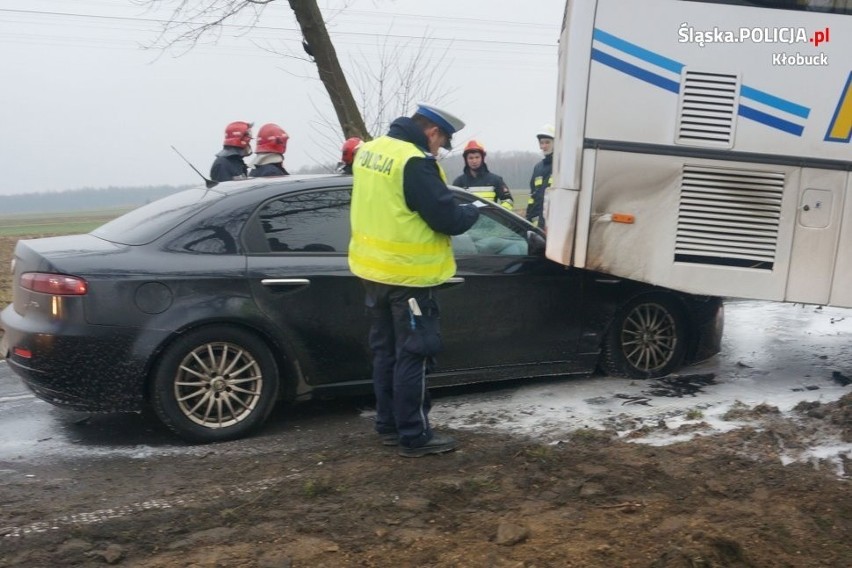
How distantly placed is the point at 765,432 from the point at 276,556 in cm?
286

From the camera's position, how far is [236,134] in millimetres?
8289

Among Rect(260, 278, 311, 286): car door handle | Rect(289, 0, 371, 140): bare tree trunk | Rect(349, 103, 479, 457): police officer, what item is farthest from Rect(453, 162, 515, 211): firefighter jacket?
Rect(349, 103, 479, 457): police officer

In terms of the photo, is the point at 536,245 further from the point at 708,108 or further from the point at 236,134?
the point at 236,134

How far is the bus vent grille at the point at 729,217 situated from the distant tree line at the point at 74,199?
66582 millimetres

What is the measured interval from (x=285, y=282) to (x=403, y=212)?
98cm

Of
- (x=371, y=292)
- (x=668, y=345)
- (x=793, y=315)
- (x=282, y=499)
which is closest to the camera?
(x=282, y=499)

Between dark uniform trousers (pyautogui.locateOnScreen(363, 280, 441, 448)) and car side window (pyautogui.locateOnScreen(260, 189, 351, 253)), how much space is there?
737 mm

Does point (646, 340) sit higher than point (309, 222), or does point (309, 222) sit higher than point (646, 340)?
point (309, 222)

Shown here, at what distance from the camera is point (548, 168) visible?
9.41 m

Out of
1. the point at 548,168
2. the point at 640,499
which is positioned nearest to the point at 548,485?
the point at 640,499

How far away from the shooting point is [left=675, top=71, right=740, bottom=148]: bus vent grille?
229 inches

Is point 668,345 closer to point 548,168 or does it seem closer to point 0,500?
point 548,168

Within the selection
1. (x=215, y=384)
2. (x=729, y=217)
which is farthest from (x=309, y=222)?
(x=729, y=217)

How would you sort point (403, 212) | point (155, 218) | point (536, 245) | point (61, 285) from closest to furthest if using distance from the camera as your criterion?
point (403, 212) → point (61, 285) → point (155, 218) → point (536, 245)
